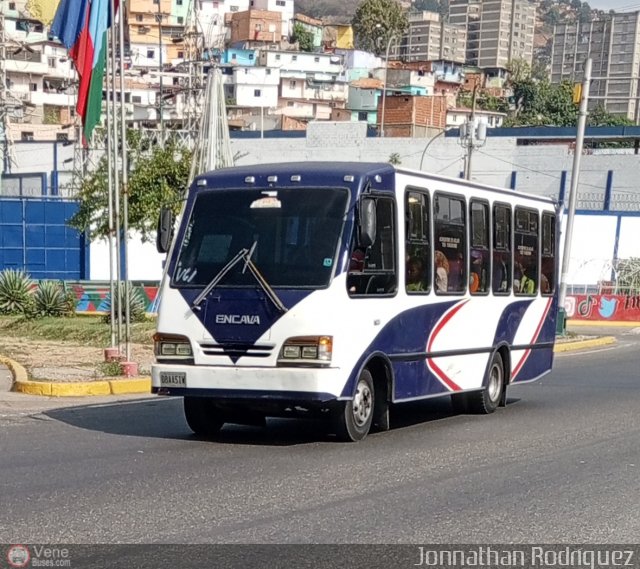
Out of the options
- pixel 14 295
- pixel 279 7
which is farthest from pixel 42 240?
pixel 279 7

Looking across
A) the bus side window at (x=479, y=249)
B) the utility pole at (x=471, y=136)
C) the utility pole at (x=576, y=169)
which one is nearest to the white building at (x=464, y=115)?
the utility pole at (x=471, y=136)

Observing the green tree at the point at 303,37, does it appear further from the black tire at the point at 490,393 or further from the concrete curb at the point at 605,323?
the black tire at the point at 490,393

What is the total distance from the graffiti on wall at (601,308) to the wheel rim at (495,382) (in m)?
25.5

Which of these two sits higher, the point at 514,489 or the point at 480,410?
the point at 514,489

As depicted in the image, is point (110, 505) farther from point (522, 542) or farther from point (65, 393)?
point (65, 393)

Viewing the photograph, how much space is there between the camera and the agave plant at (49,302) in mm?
30859

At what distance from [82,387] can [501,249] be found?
580cm

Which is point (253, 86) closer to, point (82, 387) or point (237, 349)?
point (82, 387)

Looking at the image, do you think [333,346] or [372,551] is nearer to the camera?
[372,551]

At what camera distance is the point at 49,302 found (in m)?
30.8

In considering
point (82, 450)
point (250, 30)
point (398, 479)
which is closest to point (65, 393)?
point (82, 450)

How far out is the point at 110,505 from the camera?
27.4ft

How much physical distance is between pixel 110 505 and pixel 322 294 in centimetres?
363

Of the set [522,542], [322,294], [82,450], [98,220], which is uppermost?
[322,294]
